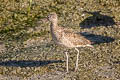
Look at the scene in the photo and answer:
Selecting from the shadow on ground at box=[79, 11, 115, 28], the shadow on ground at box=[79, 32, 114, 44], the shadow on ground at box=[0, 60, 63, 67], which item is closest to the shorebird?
the shadow on ground at box=[0, 60, 63, 67]

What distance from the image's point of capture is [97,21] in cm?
1423

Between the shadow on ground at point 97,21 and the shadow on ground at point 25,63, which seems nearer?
the shadow on ground at point 25,63

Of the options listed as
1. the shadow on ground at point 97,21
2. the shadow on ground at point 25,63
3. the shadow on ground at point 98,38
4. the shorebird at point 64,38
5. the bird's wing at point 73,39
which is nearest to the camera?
the shorebird at point 64,38

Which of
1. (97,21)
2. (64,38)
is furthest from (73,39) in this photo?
(97,21)

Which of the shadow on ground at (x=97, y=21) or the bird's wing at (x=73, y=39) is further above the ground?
the bird's wing at (x=73, y=39)

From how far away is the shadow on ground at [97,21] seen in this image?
45.6ft

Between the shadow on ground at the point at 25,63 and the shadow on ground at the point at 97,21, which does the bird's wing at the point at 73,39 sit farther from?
the shadow on ground at the point at 97,21

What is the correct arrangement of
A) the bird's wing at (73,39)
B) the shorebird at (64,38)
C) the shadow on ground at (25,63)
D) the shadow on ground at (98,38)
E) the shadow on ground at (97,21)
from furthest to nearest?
the shadow on ground at (97,21)
the shadow on ground at (98,38)
the shadow on ground at (25,63)
the bird's wing at (73,39)
the shorebird at (64,38)

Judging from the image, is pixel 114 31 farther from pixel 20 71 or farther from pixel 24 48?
pixel 20 71

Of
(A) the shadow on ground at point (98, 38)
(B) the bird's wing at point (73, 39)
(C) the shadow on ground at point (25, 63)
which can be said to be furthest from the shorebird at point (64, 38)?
(A) the shadow on ground at point (98, 38)

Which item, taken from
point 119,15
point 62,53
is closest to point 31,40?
point 62,53

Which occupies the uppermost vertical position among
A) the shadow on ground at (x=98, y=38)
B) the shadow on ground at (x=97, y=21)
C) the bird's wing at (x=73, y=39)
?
the bird's wing at (x=73, y=39)

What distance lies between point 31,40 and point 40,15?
6.26 feet

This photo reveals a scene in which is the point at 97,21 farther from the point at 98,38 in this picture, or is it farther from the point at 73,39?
the point at 73,39
